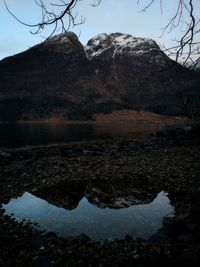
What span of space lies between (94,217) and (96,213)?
0.57 metres

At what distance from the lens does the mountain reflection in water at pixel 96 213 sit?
1277 cm

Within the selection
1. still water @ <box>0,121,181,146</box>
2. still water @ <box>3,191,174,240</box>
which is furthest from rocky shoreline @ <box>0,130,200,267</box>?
still water @ <box>0,121,181,146</box>

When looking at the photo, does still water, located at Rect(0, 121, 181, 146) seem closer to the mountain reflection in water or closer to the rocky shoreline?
the rocky shoreline

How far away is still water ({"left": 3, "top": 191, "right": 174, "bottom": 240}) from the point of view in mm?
12631

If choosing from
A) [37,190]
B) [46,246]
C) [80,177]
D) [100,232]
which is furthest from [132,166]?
[46,246]

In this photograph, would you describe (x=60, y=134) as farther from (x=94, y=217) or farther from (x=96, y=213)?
(x=94, y=217)

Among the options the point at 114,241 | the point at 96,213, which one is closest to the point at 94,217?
the point at 96,213

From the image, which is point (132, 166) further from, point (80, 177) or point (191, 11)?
point (191, 11)

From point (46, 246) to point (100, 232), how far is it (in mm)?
2338

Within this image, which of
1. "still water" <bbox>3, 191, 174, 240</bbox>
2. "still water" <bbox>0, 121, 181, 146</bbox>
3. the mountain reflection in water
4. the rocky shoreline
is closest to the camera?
the rocky shoreline

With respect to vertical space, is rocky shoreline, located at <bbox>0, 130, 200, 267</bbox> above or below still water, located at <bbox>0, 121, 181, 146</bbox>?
above

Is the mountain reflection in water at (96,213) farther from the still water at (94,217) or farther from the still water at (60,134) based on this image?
the still water at (60,134)

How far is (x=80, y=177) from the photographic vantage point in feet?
72.4

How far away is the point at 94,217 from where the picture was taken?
47.4ft
